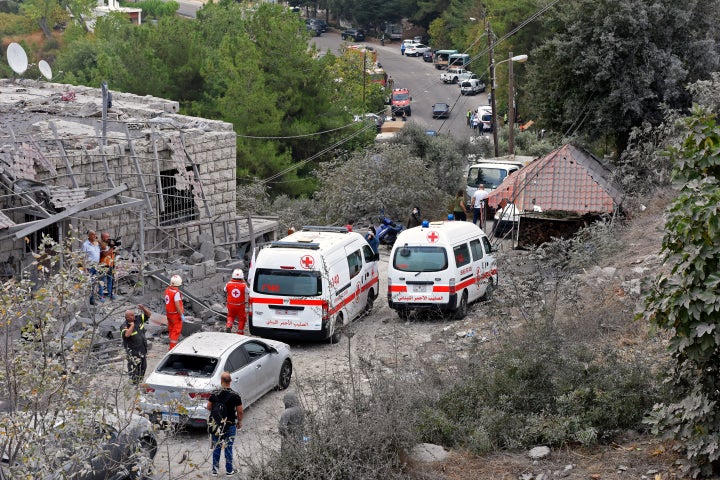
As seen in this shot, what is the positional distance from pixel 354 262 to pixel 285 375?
4079 mm

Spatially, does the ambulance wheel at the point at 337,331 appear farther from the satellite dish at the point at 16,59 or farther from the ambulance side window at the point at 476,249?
the satellite dish at the point at 16,59

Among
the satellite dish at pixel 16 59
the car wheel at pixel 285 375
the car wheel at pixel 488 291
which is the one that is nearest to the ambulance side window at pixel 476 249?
the car wheel at pixel 488 291

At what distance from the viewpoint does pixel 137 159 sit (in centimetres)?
2233

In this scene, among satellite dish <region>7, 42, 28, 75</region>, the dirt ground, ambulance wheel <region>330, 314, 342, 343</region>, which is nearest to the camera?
the dirt ground

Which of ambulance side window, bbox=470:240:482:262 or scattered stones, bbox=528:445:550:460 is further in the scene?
ambulance side window, bbox=470:240:482:262

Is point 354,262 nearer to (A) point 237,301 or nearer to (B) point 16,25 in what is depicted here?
(A) point 237,301

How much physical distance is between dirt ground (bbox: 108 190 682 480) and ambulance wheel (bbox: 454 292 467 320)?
15cm

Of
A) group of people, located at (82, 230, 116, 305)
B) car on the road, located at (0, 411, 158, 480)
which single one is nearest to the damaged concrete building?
group of people, located at (82, 230, 116, 305)

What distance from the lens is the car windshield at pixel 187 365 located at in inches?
548

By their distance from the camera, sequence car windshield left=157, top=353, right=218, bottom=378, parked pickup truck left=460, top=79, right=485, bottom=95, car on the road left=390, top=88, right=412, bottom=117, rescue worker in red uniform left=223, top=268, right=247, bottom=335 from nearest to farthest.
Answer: car windshield left=157, top=353, right=218, bottom=378
rescue worker in red uniform left=223, top=268, right=247, bottom=335
car on the road left=390, top=88, right=412, bottom=117
parked pickup truck left=460, top=79, right=485, bottom=95

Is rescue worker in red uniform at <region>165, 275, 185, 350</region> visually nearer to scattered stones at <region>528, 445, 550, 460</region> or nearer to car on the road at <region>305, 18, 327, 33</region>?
scattered stones at <region>528, 445, 550, 460</region>

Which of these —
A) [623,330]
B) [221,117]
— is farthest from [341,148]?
[623,330]

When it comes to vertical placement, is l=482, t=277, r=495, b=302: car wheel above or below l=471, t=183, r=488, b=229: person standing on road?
below

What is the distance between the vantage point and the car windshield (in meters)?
13.9
